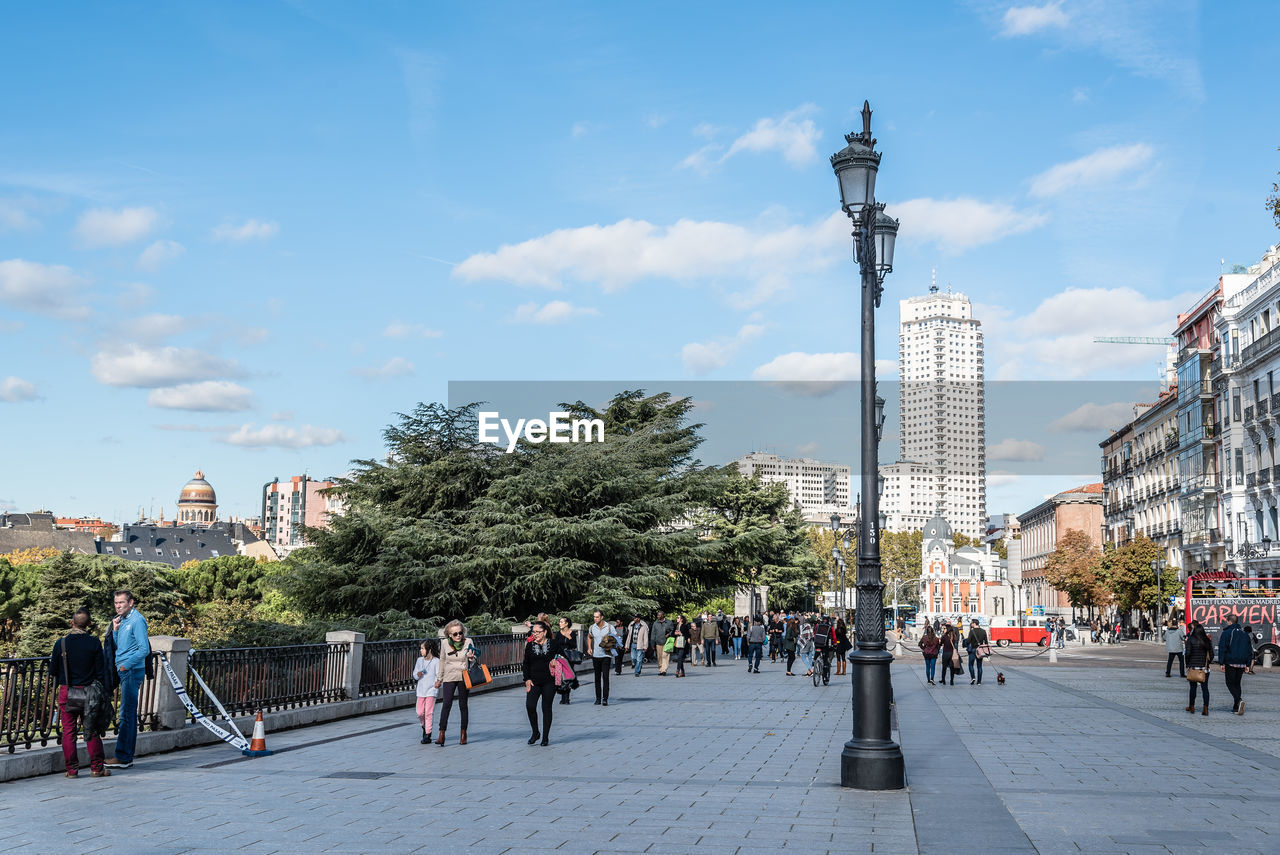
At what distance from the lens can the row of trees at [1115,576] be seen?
62.3 metres

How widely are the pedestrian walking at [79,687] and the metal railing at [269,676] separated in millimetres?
2917

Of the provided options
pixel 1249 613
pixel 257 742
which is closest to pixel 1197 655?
pixel 257 742

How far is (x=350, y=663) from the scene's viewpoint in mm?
18281

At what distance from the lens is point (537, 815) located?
9180 millimetres

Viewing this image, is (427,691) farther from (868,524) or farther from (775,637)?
(775,637)

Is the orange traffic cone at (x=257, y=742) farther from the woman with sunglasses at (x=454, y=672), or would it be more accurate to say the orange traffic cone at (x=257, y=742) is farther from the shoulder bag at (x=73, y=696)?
the shoulder bag at (x=73, y=696)

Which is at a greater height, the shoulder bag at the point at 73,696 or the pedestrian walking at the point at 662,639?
the shoulder bag at the point at 73,696

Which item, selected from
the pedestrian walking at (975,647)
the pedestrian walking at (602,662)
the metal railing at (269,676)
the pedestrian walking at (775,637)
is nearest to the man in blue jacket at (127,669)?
the metal railing at (269,676)

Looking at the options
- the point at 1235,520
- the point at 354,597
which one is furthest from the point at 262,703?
the point at 1235,520

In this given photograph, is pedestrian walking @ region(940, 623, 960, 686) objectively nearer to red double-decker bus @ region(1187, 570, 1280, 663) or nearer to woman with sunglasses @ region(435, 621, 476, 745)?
red double-decker bus @ region(1187, 570, 1280, 663)

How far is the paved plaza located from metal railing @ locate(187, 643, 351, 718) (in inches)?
25.9

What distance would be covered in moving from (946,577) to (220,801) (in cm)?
13599

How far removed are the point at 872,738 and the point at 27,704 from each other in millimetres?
8209

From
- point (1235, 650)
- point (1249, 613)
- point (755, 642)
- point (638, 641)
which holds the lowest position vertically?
point (755, 642)
